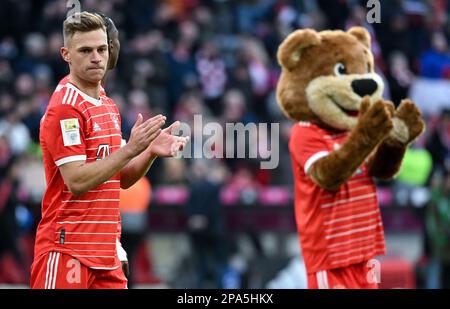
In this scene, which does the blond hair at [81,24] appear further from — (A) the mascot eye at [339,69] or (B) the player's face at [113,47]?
(A) the mascot eye at [339,69]

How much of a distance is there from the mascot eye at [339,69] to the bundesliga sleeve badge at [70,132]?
2.34 m

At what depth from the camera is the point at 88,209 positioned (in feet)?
19.3

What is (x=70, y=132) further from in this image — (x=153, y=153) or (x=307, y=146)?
(x=307, y=146)

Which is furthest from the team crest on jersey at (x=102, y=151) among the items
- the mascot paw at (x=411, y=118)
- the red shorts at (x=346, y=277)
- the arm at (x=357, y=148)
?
the mascot paw at (x=411, y=118)

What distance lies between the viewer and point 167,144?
5934mm

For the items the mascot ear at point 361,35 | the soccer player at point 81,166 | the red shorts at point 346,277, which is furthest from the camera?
the mascot ear at point 361,35

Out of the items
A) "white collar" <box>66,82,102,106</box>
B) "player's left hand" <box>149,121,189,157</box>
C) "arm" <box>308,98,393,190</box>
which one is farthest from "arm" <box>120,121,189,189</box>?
"arm" <box>308,98,393,190</box>

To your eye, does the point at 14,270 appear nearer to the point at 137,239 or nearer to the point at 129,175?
the point at 137,239

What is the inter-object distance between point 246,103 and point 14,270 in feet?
15.3

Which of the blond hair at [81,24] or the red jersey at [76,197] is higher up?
the blond hair at [81,24]

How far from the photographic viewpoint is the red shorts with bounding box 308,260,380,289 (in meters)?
7.23

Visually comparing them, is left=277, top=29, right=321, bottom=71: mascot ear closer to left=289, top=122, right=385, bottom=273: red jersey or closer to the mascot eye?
the mascot eye

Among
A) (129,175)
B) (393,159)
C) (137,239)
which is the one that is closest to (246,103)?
(137,239)

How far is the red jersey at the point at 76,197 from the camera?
5.81 meters
